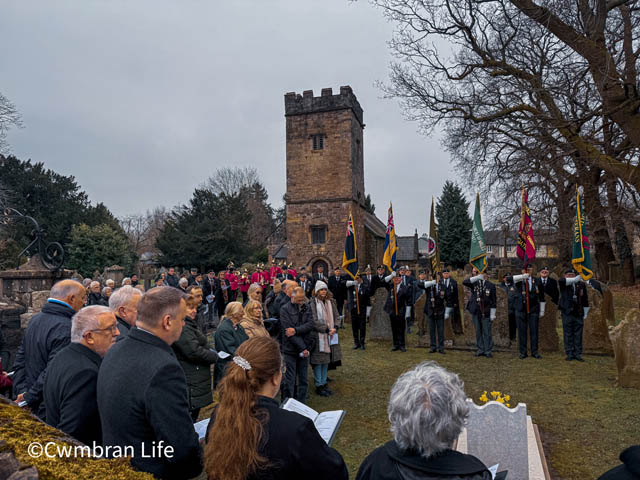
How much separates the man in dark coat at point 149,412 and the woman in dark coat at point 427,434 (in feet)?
3.20

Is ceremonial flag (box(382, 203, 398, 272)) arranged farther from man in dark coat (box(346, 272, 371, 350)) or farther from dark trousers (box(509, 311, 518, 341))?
dark trousers (box(509, 311, 518, 341))

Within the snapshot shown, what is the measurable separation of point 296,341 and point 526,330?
612cm

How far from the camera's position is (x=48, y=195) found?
33406mm

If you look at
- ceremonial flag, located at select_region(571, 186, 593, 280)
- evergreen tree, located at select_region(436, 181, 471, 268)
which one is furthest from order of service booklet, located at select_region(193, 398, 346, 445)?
evergreen tree, located at select_region(436, 181, 471, 268)

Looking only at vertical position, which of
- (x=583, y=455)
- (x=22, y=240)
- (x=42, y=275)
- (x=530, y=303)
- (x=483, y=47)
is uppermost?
(x=483, y=47)

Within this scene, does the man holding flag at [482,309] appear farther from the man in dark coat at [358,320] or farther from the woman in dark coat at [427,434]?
the woman in dark coat at [427,434]

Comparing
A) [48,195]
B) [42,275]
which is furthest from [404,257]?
[42,275]

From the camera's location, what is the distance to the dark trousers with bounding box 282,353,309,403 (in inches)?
243

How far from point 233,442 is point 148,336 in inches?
34.6

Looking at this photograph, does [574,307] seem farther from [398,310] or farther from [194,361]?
[194,361]

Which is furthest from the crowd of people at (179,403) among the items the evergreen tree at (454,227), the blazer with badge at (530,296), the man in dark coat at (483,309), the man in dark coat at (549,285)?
the evergreen tree at (454,227)

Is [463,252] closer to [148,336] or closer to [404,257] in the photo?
[404,257]

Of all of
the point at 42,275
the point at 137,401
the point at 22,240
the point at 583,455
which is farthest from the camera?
the point at 22,240

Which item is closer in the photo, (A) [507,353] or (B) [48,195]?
(A) [507,353]
